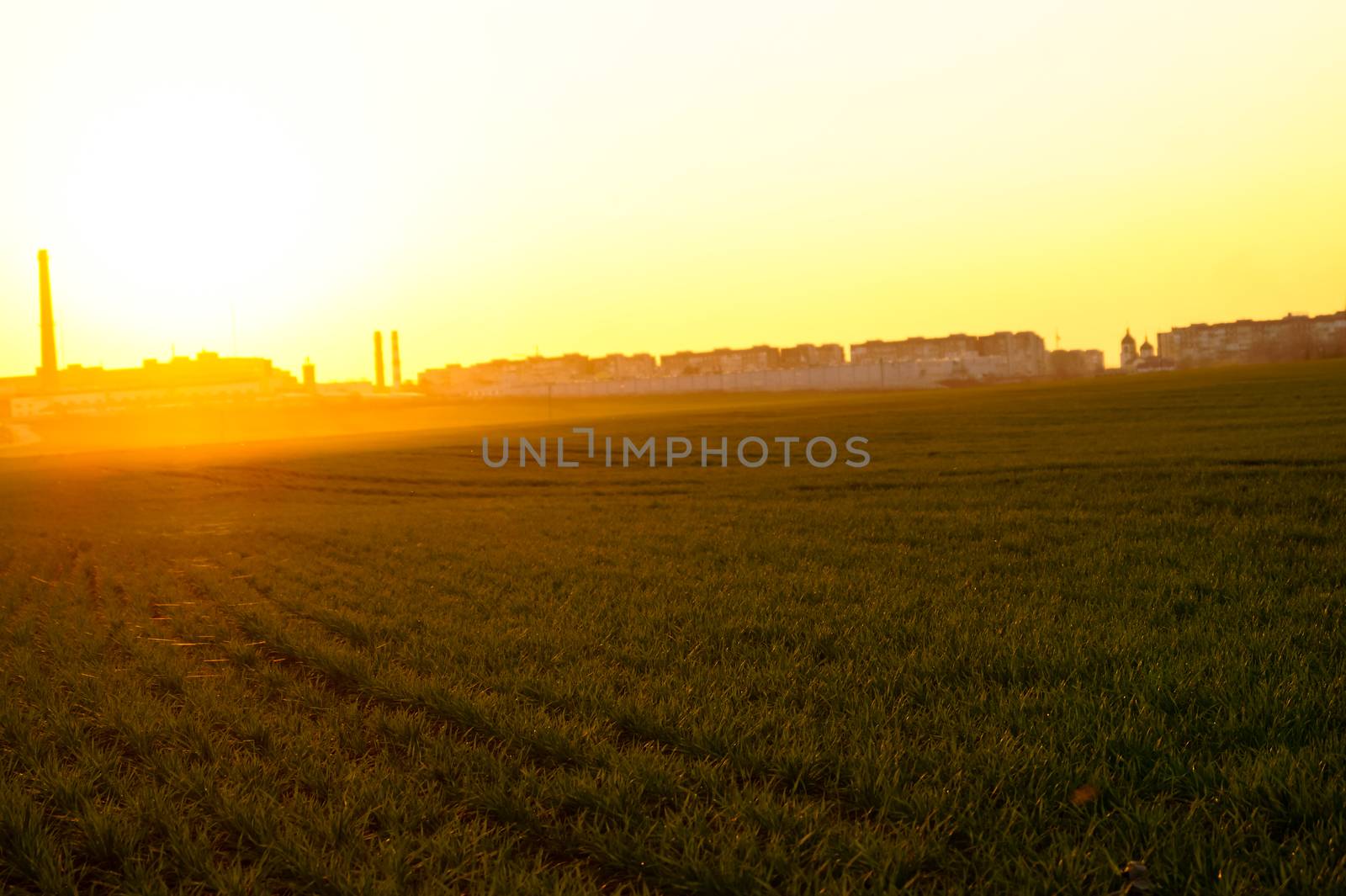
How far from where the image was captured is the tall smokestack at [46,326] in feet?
275

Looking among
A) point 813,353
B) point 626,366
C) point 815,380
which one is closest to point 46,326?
point 815,380

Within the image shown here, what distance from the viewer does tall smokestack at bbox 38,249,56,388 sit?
275 feet

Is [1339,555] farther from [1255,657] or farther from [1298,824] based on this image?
[1298,824]

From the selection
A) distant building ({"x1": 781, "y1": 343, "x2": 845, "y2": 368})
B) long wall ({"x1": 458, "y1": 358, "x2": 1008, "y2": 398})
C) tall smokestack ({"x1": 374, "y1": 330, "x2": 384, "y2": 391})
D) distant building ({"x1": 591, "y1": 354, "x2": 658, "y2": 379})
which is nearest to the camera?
long wall ({"x1": 458, "y1": 358, "x2": 1008, "y2": 398})

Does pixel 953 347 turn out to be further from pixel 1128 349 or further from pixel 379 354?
pixel 379 354

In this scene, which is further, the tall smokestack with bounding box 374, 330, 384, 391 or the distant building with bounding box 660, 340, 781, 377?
the distant building with bounding box 660, 340, 781, 377

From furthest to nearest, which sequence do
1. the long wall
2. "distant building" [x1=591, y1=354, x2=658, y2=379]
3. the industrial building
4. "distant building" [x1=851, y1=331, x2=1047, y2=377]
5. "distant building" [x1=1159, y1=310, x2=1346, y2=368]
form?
1. "distant building" [x1=591, y1=354, x2=658, y2=379]
2. "distant building" [x1=851, y1=331, x2=1047, y2=377]
3. "distant building" [x1=1159, y1=310, x2=1346, y2=368]
4. the long wall
5. the industrial building

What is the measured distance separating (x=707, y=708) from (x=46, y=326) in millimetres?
105227

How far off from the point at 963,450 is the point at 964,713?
1658 cm

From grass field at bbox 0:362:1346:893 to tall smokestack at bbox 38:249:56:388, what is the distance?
93.2 m

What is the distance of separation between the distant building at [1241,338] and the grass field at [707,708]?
11495 centimetres

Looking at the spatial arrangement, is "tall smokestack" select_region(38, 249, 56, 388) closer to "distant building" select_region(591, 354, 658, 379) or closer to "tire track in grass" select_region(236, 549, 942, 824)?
"distant building" select_region(591, 354, 658, 379)

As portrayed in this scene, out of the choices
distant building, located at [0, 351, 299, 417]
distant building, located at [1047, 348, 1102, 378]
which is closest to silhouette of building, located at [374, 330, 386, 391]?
distant building, located at [0, 351, 299, 417]

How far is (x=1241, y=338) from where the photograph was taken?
137 m
